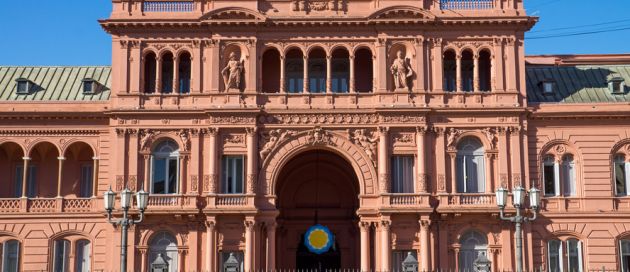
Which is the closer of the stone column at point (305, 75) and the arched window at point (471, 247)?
the arched window at point (471, 247)

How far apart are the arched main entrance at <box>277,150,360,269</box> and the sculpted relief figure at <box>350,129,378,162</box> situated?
5376 mm

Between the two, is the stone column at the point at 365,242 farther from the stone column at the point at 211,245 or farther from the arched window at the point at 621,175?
the arched window at the point at 621,175

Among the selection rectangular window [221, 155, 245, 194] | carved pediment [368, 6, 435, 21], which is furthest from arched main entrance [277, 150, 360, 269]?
carved pediment [368, 6, 435, 21]

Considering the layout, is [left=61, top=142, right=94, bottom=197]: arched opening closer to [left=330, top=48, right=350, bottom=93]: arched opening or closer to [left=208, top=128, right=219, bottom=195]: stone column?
[left=208, top=128, right=219, bottom=195]: stone column

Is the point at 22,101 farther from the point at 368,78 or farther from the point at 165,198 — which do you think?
the point at 368,78

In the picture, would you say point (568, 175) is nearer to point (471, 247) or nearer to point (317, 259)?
point (471, 247)

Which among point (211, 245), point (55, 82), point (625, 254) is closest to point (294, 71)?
point (211, 245)

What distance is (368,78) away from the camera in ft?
181

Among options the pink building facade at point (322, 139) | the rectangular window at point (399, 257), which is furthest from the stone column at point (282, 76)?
the rectangular window at point (399, 257)

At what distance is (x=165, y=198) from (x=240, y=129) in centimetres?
616

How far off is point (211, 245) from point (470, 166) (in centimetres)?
1652

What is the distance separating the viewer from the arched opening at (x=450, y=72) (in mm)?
54562

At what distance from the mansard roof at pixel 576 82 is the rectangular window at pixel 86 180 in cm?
2913

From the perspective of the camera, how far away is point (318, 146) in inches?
2055
